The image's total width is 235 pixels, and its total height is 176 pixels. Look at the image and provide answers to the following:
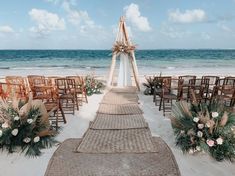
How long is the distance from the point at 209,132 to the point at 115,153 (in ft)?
5.25

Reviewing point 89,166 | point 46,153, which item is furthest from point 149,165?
point 46,153

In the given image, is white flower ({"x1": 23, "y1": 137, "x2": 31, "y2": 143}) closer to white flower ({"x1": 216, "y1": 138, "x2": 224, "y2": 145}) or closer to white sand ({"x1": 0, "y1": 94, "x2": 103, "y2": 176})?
white sand ({"x1": 0, "y1": 94, "x2": 103, "y2": 176})

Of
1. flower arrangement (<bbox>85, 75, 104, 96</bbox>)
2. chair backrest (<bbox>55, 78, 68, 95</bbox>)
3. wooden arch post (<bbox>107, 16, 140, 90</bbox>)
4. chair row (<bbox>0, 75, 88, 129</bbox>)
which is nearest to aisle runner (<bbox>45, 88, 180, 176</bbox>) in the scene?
chair row (<bbox>0, 75, 88, 129</bbox>)

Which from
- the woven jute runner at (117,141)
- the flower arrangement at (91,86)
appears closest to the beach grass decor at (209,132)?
the woven jute runner at (117,141)

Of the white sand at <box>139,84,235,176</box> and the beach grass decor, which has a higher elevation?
the beach grass decor

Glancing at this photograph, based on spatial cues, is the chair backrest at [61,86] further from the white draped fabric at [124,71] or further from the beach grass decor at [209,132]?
the beach grass decor at [209,132]

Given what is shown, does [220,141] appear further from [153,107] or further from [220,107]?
[153,107]

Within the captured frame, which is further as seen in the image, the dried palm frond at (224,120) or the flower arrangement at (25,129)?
the flower arrangement at (25,129)

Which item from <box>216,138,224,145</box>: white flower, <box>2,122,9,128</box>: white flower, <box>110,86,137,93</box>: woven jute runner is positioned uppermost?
<box>2,122,9,128</box>: white flower

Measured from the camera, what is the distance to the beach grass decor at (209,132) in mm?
4055

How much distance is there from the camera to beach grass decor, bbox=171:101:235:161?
405 centimetres

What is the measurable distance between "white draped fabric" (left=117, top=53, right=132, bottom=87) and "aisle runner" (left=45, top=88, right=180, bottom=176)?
17.0 feet

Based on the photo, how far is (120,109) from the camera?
7.07 metres

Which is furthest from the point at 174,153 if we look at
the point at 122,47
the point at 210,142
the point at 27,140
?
the point at 122,47
